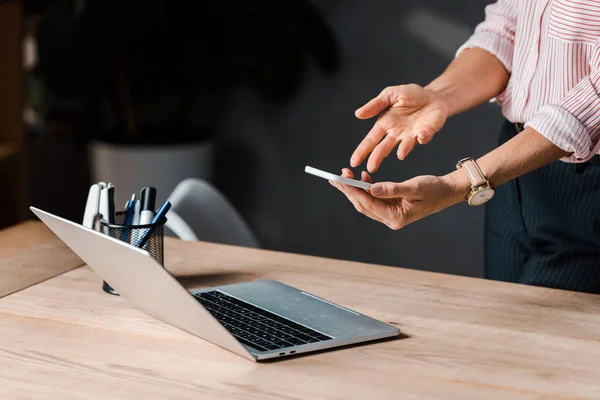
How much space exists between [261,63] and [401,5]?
0.64 meters

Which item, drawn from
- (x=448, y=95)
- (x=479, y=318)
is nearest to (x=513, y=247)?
(x=448, y=95)

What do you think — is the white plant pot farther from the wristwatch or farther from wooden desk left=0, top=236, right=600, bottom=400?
the wristwatch

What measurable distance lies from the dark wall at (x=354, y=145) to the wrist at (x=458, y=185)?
223 cm

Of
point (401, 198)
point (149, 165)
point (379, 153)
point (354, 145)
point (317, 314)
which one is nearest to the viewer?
point (317, 314)

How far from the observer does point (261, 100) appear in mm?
4012

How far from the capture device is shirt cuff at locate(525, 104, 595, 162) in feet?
4.97

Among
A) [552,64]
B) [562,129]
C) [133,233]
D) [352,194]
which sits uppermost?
[552,64]

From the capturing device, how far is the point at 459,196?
4.91ft

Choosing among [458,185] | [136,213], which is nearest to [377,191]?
[458,185]

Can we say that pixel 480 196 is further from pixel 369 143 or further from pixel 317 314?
pixel 317 314

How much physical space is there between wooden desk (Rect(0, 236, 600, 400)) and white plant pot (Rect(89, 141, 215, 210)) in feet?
7.15

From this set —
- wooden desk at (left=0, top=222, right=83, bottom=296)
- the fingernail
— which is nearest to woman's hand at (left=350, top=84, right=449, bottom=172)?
the fingernail

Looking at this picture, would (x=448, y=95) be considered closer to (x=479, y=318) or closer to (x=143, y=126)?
(x=479, y=318)

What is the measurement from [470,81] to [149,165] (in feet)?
6.95
